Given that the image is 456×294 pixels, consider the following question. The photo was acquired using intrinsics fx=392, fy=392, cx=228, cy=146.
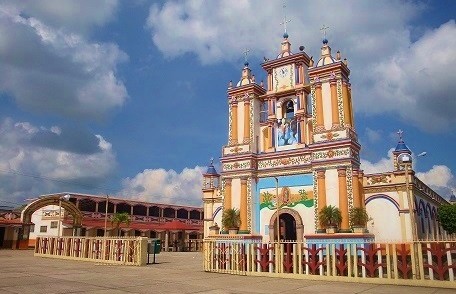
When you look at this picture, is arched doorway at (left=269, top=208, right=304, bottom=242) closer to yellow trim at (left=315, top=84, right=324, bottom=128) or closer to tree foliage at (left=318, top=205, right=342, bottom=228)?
tree foliage at (left=318, top=205, right=342, bottom=228)

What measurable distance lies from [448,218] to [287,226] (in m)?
14.8

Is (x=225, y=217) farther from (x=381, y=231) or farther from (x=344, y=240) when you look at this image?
(x=381, y=231)

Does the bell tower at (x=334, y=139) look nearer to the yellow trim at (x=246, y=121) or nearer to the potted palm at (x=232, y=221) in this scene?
the yellow trim at (x=246, y=121)

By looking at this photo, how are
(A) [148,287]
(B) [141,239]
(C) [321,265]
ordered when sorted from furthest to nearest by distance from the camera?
(B) [141,239] → (C) [321,265] → (A) [148,287]

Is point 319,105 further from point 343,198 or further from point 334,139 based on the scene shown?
point 343,198

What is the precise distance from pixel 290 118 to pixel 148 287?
19.9 meters

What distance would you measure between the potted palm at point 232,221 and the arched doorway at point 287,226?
7.54 feet

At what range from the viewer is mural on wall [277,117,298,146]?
2817 cm

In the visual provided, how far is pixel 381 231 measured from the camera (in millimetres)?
25344

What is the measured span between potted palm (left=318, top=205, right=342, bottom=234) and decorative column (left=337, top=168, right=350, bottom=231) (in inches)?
11.0

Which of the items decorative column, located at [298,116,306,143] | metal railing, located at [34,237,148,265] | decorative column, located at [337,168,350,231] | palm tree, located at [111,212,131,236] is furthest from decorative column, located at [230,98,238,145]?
palm tree, located at [111,212,131,236]

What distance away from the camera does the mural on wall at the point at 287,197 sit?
85.3ft

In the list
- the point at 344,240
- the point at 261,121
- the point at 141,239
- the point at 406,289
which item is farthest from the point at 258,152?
the point at 406,289

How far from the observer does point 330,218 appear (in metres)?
23.6
